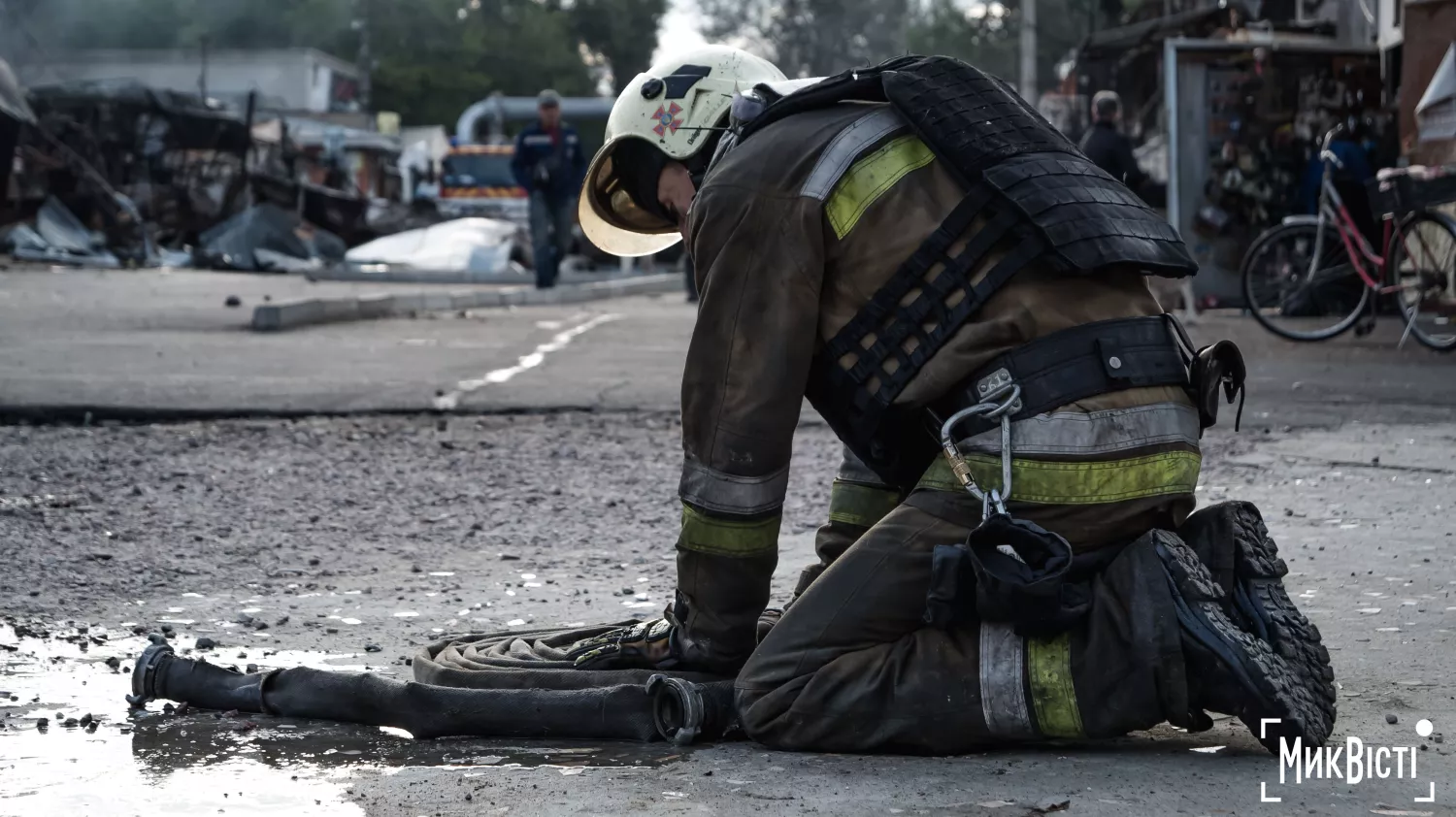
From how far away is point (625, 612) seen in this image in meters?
4.41

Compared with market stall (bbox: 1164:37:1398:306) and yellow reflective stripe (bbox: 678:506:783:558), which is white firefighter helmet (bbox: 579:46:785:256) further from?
market stall (bbox: 1164:37:1398:306)

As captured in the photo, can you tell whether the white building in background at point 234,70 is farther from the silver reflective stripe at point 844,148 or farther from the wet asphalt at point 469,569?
the silver reflective stripe at point 844,148

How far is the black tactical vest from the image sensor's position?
3.04m

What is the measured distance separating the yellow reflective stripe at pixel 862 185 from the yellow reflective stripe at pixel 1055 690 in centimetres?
82

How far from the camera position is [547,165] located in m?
17.5

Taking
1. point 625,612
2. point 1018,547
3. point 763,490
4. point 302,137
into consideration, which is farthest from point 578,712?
point 302,137

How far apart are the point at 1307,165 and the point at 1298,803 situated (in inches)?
520

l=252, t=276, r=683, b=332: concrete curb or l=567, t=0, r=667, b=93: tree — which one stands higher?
l=567, t=0, r=667, b=93: tree

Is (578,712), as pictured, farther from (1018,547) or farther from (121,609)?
(121,609)

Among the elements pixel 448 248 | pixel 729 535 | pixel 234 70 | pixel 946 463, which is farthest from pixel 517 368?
pixel 234 70

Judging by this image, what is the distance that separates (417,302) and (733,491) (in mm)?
13421

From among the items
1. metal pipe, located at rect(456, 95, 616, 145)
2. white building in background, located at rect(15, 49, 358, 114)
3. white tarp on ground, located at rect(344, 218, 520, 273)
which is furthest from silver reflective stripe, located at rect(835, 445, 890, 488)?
white building in background, located at rect(15, 49, 358, 114)

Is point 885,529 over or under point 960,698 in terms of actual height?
over

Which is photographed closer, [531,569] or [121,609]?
[121,609]
